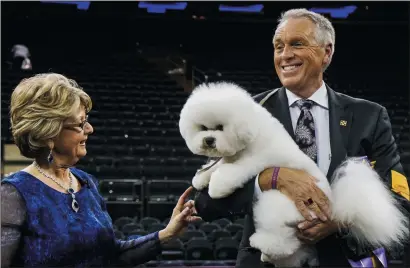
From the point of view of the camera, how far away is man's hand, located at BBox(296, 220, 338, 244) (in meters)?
1.43

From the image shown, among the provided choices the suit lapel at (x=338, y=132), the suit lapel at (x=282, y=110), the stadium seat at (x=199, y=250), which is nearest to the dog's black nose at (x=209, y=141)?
the suit lapel at (x=282, y=110)

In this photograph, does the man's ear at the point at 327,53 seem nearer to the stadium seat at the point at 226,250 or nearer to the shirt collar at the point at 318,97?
the shirt collar at the point at 318,97

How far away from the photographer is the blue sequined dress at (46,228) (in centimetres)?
152

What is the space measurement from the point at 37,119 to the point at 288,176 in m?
0.74

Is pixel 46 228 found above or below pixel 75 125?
below

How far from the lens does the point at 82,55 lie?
1362cm

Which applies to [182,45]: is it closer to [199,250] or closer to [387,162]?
[199,250]

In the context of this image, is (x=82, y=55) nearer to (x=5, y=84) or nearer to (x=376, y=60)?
(x=5, y=84)

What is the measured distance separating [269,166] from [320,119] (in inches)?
8.2

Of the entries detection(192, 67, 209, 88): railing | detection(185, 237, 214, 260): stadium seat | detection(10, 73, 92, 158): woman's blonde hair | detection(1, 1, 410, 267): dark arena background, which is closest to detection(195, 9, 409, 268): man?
detection(10, 73, 92, 158): woman's blonde hair

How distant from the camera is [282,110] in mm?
1608

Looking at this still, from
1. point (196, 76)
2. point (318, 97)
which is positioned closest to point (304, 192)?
point (318, 97)

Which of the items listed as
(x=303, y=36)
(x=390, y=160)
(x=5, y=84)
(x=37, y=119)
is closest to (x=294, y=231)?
(x=390, y=160)

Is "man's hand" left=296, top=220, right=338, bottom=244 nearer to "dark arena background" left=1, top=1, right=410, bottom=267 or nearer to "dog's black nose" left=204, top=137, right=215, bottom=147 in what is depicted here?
"dog's black nose" left=204, top=137, right=215, bottom=147
